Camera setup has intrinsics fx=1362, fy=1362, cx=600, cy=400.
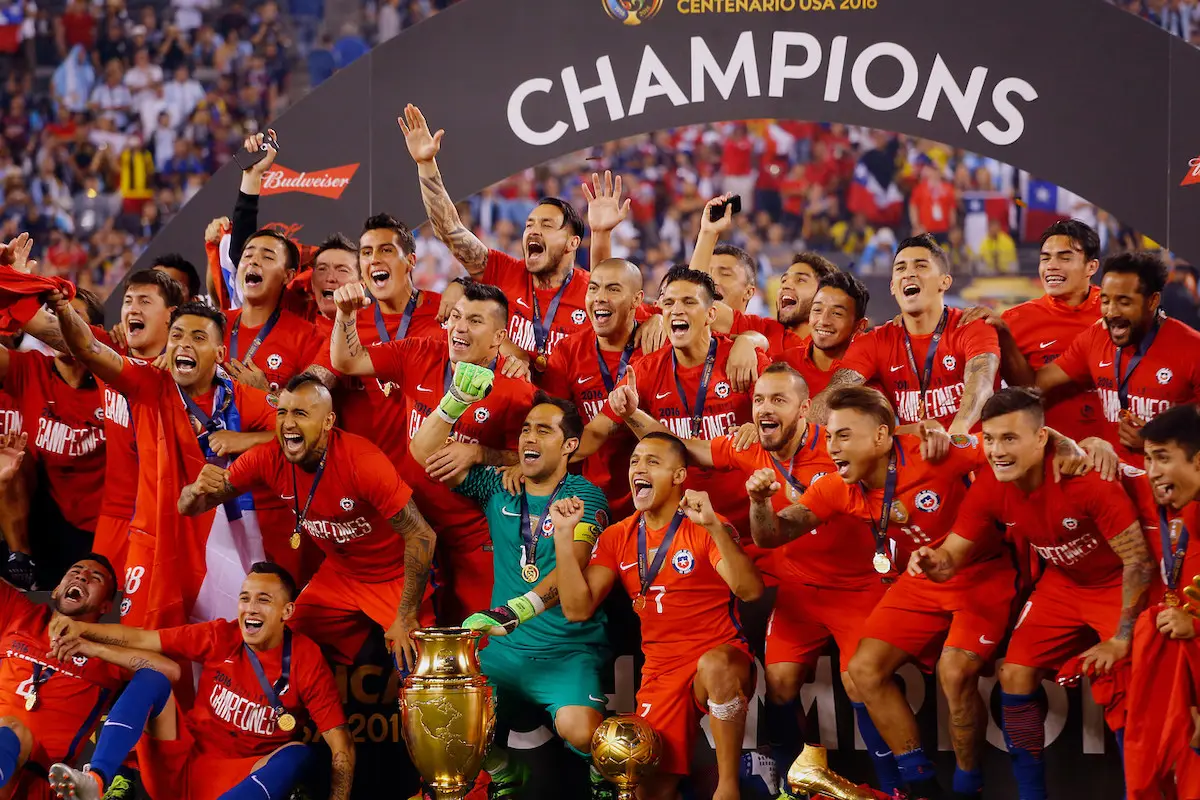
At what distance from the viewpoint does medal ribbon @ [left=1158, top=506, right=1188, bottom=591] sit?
470cm

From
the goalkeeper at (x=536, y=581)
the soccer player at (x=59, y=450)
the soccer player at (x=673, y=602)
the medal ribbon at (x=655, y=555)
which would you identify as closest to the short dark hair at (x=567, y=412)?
the goalkeeper at (x=536, y=581)

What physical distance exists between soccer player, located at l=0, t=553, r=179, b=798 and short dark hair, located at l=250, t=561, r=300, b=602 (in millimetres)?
553

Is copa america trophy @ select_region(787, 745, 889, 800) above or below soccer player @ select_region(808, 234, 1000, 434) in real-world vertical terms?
below

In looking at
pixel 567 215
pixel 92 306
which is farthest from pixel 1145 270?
pixel 92 306

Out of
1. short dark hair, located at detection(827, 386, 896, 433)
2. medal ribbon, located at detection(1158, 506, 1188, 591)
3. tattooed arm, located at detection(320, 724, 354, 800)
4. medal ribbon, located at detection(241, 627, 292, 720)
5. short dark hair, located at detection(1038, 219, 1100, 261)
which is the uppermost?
short dark hair, located at detection(1038, 219, 1100, 261)

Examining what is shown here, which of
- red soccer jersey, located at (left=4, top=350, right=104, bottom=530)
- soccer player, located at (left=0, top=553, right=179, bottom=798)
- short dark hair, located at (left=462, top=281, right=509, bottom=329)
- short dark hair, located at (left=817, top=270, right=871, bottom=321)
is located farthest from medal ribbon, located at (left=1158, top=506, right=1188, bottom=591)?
red soccer jersey, located at (left=4, top=350, right=104, bottom=530)

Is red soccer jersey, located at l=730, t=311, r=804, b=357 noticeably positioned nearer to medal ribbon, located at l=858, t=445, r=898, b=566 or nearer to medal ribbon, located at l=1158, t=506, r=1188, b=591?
medal ribbon, located at l=858, t=445, r=898, b=566

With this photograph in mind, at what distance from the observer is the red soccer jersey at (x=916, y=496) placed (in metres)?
5.34

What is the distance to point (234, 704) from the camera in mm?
5609

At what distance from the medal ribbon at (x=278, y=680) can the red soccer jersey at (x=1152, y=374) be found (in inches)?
142

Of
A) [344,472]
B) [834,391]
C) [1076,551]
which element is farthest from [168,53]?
[1076,551]

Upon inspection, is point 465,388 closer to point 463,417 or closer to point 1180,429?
point 463,417

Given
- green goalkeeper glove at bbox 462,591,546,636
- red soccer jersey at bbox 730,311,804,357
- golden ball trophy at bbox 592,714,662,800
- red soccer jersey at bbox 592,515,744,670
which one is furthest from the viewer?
red soccer jersey at bbox 730,311,804,357

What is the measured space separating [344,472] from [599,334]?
1345 mm
